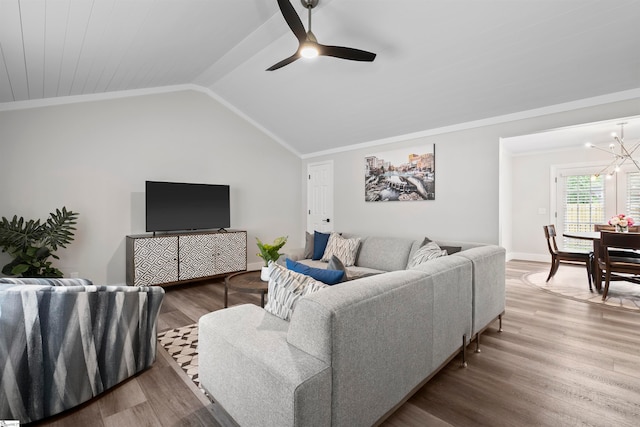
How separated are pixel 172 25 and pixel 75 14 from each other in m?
0.77

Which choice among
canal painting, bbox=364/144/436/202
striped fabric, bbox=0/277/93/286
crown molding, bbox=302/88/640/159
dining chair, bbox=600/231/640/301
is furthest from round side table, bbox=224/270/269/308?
dining chair, bbox=600/231/640/301

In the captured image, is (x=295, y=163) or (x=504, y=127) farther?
(x=295, y=163)

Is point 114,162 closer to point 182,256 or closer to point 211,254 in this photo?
point 182,256

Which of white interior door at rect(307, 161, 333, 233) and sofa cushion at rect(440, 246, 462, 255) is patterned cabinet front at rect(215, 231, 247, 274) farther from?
sofa cushion at rect(440, 246, 462, 255)

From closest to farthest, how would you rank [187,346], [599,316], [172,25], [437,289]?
[437,289], [187,346], [172,25], [599,316]

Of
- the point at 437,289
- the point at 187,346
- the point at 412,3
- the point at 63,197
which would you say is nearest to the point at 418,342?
the point at 437,289

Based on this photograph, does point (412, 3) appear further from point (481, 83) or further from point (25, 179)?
point (25, 179)

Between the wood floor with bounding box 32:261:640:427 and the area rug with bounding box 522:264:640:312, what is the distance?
80cm

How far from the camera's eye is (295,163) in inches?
259

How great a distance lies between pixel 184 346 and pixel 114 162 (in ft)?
10.2

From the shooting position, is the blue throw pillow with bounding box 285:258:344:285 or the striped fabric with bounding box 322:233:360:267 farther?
the striped fabric with bounding box 322:233:360:267

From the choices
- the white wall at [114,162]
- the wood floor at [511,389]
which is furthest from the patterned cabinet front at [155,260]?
the wood floor at [511,389]

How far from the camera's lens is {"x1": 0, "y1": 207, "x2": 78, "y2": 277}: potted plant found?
3.37 metres

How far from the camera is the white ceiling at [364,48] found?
2.45 metres
